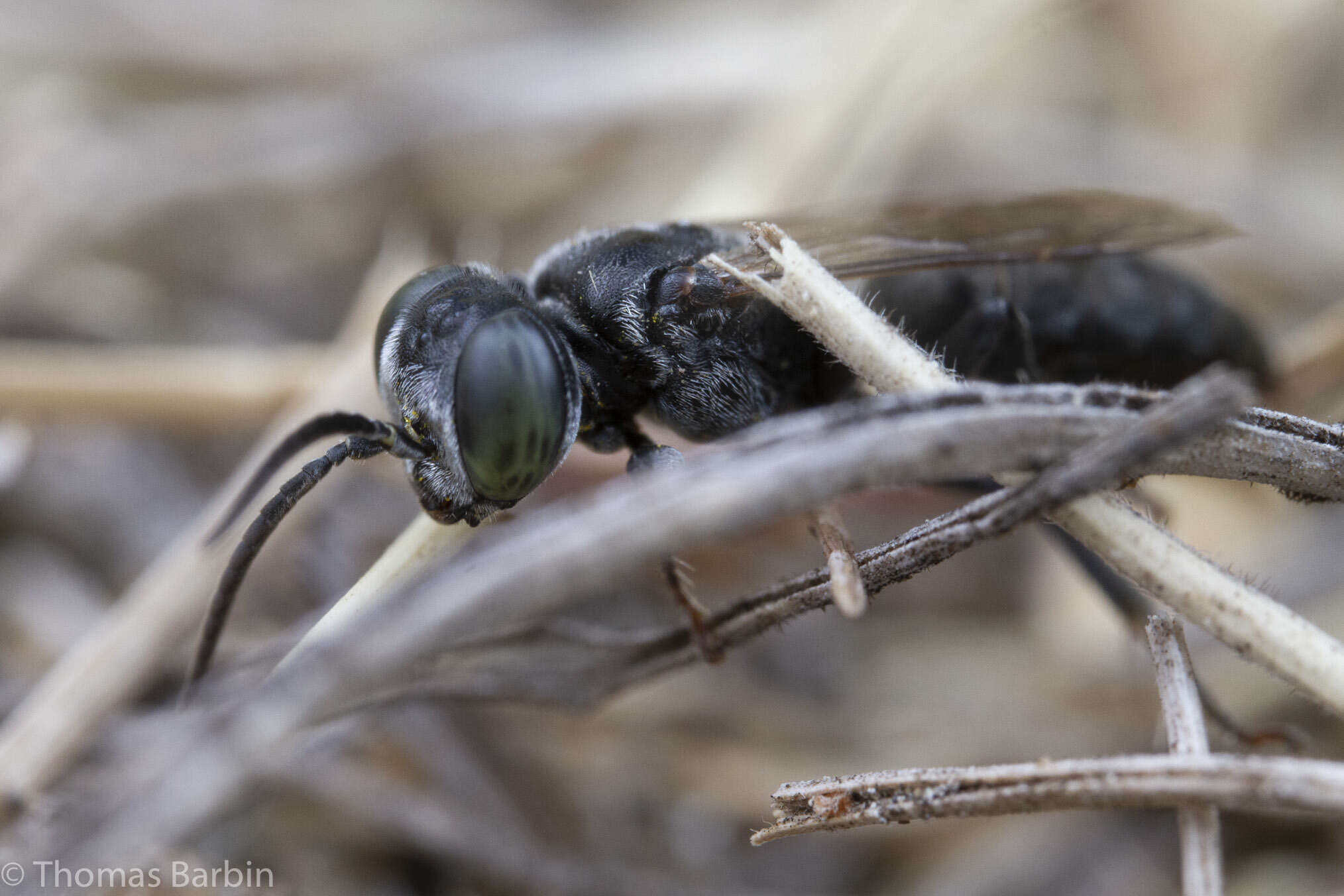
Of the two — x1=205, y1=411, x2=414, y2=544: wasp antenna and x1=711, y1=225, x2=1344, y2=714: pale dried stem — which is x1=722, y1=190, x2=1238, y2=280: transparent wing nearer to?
x1=711, y1=225, x2=1344, y2=714: pale dried stem

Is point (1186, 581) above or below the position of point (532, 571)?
above

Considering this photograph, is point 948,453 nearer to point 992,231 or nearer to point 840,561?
point 840,561

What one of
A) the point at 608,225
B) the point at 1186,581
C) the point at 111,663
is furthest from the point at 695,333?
the point at 111,663

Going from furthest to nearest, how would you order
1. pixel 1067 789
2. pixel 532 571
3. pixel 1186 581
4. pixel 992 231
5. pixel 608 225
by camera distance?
pixel 608 225 < pixel 992 231 < pixel 1186 581 < pixel 1067 789 < pixel 532 571

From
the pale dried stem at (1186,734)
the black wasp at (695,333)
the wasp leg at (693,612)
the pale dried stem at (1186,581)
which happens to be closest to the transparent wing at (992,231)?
the black wasp at (695,333)

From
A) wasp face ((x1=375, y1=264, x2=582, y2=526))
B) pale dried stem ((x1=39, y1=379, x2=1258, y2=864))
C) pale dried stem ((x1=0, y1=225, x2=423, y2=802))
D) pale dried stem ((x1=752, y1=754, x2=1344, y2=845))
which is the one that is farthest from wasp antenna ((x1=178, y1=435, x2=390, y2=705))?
pale dried stem ((x1=752, y1=754, x2=1344, y2=845))

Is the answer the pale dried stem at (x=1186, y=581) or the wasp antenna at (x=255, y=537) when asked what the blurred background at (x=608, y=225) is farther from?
the wasp antenna at (x=255, y=537)
